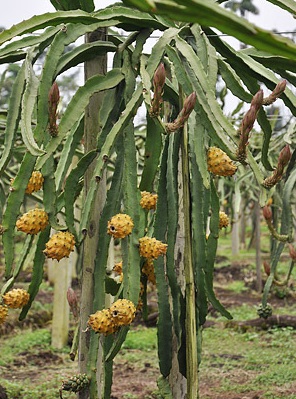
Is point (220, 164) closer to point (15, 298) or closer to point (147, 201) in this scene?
point (147, 201)

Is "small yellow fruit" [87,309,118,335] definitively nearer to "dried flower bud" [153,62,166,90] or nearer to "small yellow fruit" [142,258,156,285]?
"small yellow fruit" [142,258,156,285]

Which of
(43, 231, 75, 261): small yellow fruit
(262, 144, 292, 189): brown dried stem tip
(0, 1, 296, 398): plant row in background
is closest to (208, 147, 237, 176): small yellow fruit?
(0, 1, 296, 398): plant row in background

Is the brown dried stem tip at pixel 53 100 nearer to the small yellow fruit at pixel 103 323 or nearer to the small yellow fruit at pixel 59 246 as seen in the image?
the small yellow fruit at pixel 59 246

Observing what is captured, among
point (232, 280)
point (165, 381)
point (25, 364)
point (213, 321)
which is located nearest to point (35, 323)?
point (25, 364)

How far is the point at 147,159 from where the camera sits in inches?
57.0

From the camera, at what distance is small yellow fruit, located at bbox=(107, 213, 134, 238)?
3.97 ft

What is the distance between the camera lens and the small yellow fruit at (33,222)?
1.28 meters

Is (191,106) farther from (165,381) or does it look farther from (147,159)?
(165,381)

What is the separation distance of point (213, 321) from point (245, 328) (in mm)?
462

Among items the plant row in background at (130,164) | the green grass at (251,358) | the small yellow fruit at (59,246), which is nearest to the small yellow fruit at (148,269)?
the plant row in background at (130,164)

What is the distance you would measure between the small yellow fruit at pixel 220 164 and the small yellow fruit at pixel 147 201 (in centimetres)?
19

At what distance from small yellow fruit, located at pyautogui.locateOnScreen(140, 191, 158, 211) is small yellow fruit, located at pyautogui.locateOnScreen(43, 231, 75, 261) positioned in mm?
259

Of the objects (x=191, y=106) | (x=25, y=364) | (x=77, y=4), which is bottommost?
(x=25, y=364)

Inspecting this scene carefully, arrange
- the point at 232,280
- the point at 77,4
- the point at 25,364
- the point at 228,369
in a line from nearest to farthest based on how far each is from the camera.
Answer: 1. the point at 77,4
2. the point at 228,369
3. the point at 25,364
4. the point at 232,280
